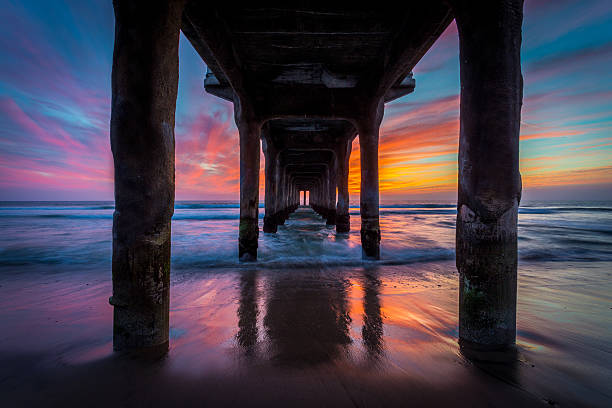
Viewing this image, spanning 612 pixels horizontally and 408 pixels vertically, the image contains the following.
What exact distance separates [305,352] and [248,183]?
4739 millimetres

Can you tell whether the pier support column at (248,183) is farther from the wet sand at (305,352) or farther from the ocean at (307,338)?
the wet sand at (305,352)

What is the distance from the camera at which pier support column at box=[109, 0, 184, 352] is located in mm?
1980

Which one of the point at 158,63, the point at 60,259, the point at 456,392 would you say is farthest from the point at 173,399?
the point at 60,259

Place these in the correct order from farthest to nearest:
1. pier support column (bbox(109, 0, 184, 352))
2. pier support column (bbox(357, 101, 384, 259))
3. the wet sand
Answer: pier support column (bbox(357, 101, 384, 259))
pier support column (bbox(109, 0, 184, 352))
the wet sand

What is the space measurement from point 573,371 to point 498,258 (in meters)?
1.01

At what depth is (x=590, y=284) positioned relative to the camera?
4.47 meters

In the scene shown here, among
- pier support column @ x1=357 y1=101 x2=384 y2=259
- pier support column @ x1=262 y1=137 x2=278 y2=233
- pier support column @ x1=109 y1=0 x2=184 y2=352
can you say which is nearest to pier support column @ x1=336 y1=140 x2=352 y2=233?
pier support column @ x1=262 y1=137 x2=278 y2=233

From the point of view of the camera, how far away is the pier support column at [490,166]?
6.73ft

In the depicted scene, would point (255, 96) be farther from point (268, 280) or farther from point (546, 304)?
point (546, 304)

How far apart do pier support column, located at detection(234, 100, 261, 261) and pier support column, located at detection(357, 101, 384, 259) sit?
8.68 ft

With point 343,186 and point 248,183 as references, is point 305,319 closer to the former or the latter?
point 248,183

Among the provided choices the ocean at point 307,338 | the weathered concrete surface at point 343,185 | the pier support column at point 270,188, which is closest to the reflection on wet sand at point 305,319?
the ocean at point 307,338

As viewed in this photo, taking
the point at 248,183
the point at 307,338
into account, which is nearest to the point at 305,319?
the point at 307,338

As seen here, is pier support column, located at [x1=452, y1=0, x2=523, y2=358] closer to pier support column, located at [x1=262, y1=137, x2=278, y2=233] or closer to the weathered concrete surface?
the weathered concrete surface
